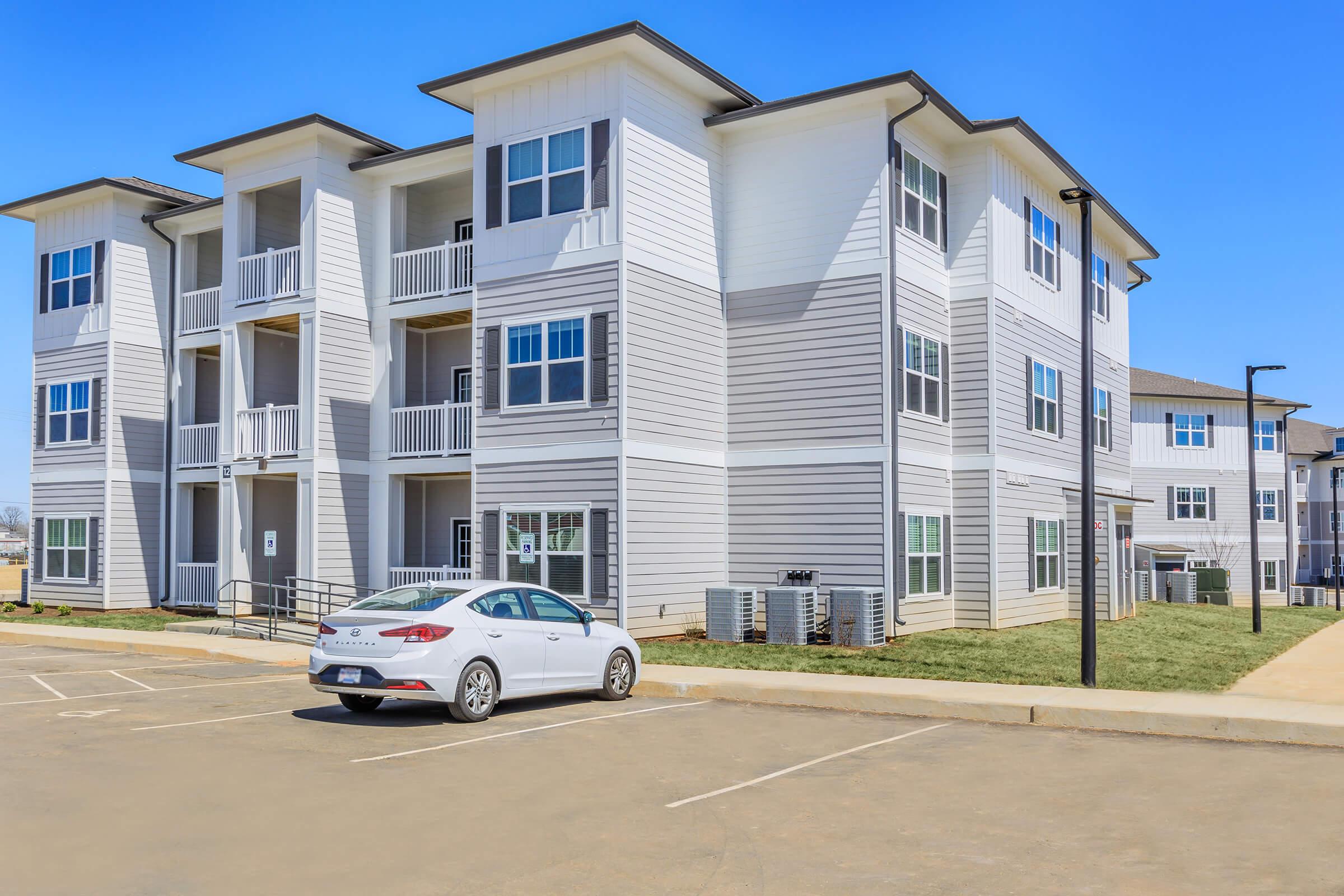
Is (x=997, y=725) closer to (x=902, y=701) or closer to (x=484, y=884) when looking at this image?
(x=902, y=701)

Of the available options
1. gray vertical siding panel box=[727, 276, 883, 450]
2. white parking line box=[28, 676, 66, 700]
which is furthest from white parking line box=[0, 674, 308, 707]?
gray vertical siding panel box=[727, 276, 883, 450]

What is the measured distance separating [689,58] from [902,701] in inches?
495

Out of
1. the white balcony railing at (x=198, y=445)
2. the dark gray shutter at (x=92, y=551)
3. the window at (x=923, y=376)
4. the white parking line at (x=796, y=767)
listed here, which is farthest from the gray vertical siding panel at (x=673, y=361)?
the dark gray shutter at (x=92, y=551)

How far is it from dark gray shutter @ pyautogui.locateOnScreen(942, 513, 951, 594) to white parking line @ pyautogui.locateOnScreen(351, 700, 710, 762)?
31.1 ft

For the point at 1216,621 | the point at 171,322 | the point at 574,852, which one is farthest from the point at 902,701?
the point at 171,322

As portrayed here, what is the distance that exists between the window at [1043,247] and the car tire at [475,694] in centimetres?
1756

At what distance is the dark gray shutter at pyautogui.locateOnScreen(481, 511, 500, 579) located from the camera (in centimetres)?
2172

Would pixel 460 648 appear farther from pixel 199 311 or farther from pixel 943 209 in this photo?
pixel 199 311

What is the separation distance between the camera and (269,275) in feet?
84.7

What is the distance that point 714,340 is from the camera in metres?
22.9

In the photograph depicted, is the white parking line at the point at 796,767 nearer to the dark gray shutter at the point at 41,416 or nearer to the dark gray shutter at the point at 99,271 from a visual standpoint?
the dark gray shutter at the point at 99,271

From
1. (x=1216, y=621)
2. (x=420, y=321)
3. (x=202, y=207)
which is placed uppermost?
(x=202, y=207)

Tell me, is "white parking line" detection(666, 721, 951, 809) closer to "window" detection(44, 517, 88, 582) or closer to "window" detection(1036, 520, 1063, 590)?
"window" detection(1036, 520, 1063, 590)

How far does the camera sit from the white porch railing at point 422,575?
77.7 ft
